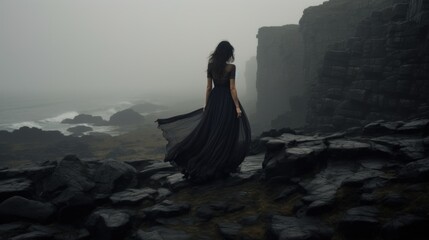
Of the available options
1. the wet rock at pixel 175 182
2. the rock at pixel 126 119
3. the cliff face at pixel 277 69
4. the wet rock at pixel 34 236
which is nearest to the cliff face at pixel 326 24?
the cliff face at pixel 277 69

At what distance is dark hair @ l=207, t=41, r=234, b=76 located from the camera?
8.77 metres

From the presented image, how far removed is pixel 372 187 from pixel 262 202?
2.37 m

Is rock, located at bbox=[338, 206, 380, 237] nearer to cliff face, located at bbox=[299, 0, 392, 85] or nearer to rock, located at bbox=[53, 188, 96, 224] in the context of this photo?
rock, located at bbox=[53, 188, 96, 224]

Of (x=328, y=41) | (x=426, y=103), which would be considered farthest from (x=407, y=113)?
(x=328, y=41)

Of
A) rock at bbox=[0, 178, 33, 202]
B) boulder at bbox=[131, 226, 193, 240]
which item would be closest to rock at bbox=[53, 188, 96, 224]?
rock at bbox=[0, 178, 33, 202]

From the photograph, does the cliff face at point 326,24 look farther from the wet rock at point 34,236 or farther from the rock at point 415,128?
the wet rock at point 34,236

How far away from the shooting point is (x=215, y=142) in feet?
29.7

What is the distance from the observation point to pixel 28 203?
8312 mm

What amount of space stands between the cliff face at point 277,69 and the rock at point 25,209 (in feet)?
190

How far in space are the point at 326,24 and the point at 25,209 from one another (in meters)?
50.6

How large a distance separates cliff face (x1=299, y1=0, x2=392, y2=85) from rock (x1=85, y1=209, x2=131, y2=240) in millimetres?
42187

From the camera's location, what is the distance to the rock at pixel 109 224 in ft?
23.9

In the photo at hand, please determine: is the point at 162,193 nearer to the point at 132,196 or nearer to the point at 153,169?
the point at 132,196

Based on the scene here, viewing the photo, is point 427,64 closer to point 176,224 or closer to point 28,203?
point 176,224
